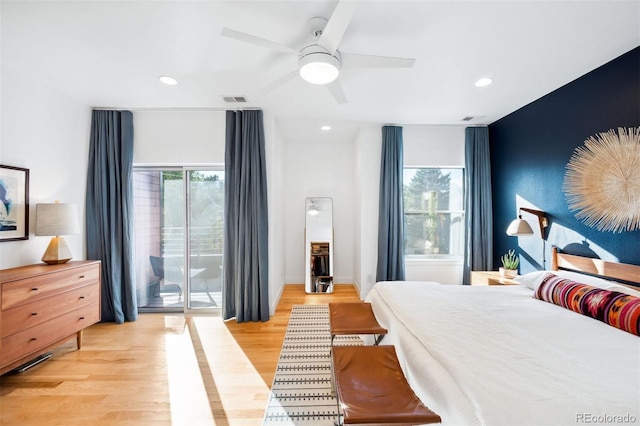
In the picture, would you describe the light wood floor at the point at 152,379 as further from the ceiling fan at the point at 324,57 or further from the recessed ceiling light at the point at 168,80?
the recessed ceiling light at the point at 168,80

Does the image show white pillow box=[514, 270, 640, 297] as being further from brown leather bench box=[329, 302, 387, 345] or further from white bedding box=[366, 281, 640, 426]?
brown leather bench box=[329, 302, 387, 345]

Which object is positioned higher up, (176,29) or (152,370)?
(176,29)

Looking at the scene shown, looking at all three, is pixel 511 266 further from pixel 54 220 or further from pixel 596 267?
pixel 54 220

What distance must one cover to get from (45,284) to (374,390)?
2.72 metres

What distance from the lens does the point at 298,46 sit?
2.06m

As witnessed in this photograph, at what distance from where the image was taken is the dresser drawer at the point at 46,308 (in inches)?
77.3

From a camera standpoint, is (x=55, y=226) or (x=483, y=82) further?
(x=483, y=82)

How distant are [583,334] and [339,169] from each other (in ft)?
12.7

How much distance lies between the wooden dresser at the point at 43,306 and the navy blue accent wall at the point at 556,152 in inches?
189

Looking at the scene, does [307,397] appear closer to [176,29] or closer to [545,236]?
[176,29]

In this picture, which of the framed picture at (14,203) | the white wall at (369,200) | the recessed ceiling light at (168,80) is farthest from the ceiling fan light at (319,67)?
the framed picture at (14,203)

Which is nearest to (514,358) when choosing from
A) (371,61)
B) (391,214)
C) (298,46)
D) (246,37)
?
(371,61)

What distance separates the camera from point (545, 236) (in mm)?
2973

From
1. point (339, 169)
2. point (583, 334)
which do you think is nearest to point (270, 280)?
point (339, 169)
